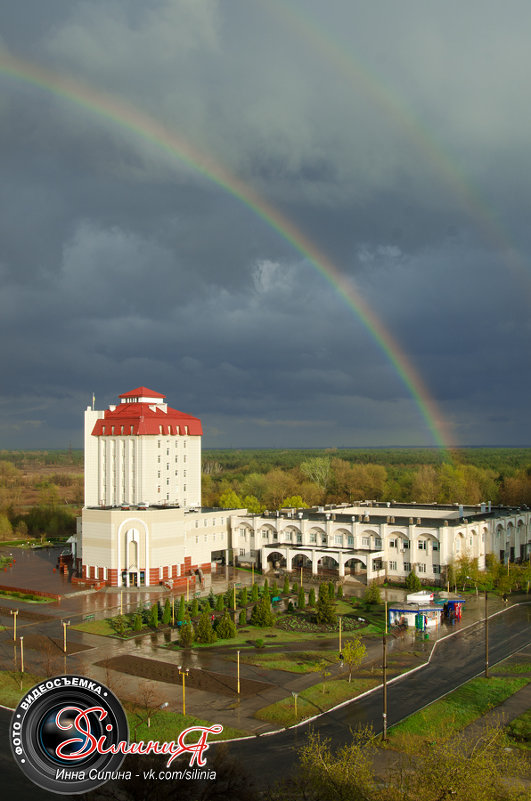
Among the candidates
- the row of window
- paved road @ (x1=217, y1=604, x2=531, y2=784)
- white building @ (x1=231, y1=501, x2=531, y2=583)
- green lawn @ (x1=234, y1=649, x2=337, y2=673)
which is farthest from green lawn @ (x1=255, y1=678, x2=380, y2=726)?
the row of window

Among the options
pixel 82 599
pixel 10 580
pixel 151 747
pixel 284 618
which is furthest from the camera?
pixel 10 580

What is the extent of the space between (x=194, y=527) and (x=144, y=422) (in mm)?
13721

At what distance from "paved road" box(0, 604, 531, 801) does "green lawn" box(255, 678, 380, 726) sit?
77 cm

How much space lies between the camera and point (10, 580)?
208 ft

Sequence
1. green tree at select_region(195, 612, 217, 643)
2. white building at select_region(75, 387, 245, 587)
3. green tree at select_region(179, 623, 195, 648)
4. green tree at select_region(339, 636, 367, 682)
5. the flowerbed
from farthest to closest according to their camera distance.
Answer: white building at select_region(75, 387, 245, 587), the flowerbed, green tree at select_region(195, 612, 217, 643), green tree at select_region(179, 623, 195, 648), green tree at select_region(339, 636, 367, 682)

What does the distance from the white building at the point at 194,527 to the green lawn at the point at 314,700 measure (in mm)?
27071

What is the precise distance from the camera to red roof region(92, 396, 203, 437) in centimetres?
7469

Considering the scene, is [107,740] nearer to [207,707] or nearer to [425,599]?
[207,707]

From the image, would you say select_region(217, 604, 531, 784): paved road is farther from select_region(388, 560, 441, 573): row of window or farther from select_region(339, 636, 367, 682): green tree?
select_region(388, 560, 441, 573): row of window

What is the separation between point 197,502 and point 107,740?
6555 centimetres

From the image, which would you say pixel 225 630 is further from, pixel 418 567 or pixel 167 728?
pixel 418 567

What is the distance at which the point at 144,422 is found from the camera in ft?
244

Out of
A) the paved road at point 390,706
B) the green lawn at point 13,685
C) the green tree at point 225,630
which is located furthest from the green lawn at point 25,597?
the paved road at point 390,706

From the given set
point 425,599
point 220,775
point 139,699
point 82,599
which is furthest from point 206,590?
point 220,775
